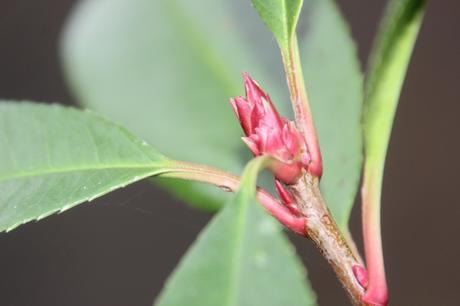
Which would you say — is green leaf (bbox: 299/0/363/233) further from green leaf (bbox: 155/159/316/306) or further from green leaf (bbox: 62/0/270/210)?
green leaf (bbox: 155/159/316/306)

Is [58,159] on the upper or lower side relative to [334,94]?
upper

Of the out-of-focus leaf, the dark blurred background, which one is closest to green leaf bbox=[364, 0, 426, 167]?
the out-of-focus leaf

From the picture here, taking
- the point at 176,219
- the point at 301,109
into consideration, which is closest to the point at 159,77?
the point at 301,109

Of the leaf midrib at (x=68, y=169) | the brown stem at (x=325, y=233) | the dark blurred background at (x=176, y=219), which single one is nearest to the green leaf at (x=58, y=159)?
the leaf midrib at (x=68, y=169)

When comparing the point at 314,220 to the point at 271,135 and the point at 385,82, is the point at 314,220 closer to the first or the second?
the point at 271,135

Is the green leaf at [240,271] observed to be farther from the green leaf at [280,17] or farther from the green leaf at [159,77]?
the green leaf at [159,77]
